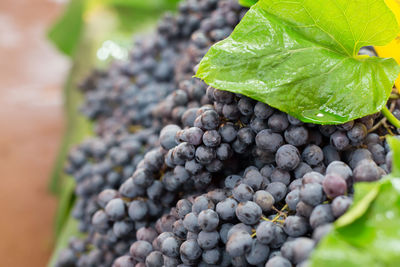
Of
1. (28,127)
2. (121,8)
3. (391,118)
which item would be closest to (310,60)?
(391,118)

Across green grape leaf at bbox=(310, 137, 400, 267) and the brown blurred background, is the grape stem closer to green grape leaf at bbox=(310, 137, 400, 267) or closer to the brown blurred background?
green grape leaf at bbox=(310, 137, 400, 267)

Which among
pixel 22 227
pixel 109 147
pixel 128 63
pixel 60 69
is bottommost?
pixel 22 227

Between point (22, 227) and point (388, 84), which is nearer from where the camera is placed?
point (388, 84)

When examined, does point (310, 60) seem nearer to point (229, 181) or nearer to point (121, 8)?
point (229, 181)

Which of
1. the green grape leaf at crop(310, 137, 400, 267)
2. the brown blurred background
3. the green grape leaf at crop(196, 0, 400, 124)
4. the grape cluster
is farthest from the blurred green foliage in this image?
the green grape leaf at crop(310, 137, 400, 267)

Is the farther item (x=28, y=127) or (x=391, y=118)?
(x=28, y=127)

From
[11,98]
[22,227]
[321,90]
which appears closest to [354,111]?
[321,90]

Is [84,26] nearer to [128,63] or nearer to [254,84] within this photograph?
[128,63]
